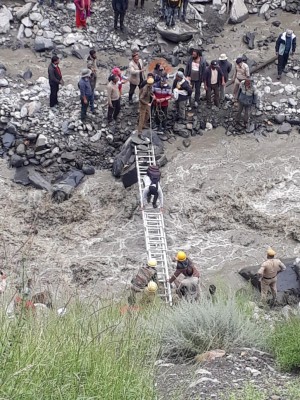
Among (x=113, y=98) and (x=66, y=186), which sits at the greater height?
(x=113, y=98)

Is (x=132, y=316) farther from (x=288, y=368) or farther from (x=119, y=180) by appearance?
(x=119, y=180)

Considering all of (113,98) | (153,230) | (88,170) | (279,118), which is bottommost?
(153,230)

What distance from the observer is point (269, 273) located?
39.6 ft

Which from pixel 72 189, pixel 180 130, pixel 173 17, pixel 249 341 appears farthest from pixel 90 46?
pixel 249 341

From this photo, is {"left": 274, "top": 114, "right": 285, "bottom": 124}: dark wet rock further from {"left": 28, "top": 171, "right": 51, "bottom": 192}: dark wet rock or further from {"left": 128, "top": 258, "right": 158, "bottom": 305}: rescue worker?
{"left": 128, "top": 258, "right": 158, "bottom": 305}: rescue worker

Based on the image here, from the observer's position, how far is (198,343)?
8281mm

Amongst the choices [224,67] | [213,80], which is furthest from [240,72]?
[213,80]

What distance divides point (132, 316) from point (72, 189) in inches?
329

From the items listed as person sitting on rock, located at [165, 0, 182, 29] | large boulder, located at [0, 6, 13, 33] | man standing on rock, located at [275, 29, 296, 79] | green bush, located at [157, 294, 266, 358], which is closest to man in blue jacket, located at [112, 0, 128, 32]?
person sitting on rock, located at [165, 0, 182, 29]

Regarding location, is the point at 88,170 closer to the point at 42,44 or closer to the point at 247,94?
the point at 247,94

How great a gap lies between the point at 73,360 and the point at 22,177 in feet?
33.6

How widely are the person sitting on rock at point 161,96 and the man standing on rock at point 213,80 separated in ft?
3.67

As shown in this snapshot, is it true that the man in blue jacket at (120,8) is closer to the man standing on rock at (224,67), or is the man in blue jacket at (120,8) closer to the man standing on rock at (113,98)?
the man standing on rock at (224,67)

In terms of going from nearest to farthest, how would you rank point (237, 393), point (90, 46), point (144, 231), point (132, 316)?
point (237, 393)
point (132, 316)
point (144, 231)
point (90, 46)
